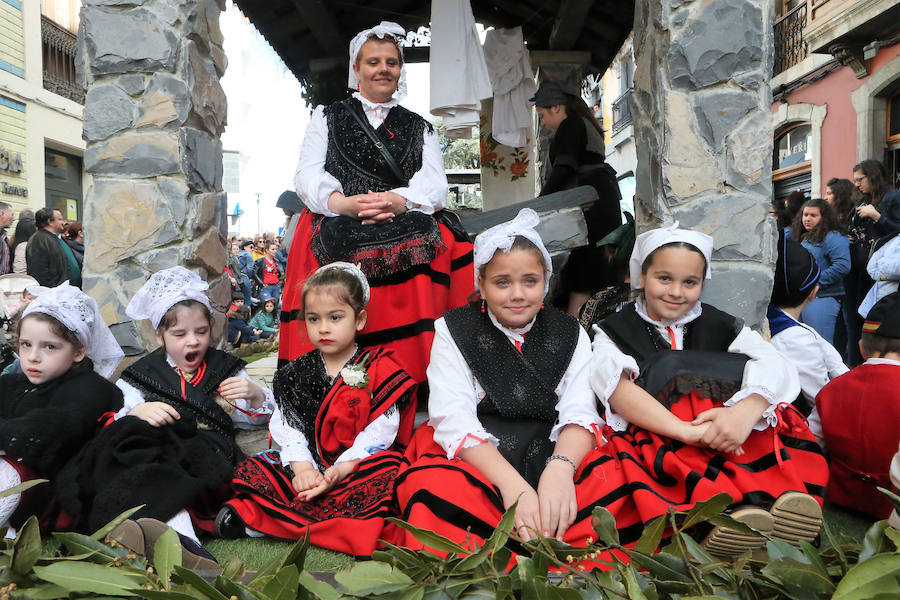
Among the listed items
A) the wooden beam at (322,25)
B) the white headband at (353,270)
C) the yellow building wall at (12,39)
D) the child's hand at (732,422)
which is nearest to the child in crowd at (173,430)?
the white headband at (353,270)

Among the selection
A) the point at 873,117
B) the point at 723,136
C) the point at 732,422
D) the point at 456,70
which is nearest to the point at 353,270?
the point at 732,422

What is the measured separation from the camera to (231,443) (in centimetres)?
258

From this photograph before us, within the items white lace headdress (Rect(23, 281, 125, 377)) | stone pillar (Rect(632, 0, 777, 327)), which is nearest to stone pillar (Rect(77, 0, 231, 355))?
white lace headdress (Rect(23, 281, 125, 377))

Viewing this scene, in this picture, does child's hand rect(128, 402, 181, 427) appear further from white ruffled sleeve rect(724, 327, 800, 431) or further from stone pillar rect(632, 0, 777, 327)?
stone pillar rect(632, 0, 777, 327)

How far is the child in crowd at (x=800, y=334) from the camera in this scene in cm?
279

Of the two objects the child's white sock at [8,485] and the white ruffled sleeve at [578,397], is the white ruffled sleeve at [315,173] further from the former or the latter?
the child's white sock at [8,485]

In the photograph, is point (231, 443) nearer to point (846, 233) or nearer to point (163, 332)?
point (163, 332)

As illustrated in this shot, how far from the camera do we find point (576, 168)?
4.48 meters

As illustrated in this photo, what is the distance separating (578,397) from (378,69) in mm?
1556

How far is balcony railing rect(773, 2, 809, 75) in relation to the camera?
35.9ft

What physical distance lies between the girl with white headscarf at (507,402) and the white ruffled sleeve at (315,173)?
0.79 m

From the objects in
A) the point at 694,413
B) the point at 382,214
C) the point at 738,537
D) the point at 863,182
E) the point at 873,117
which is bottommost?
the point at 738,537

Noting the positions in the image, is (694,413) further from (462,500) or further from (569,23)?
(569,23)

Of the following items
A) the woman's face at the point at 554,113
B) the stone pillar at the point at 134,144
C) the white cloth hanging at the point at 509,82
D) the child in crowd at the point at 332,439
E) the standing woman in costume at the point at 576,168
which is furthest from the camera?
the white cloth hanging at the point at 509,82
